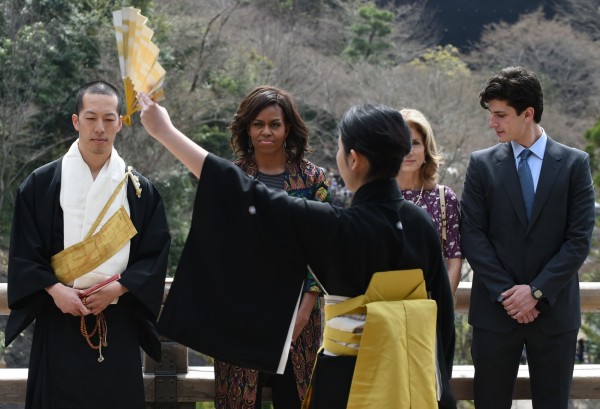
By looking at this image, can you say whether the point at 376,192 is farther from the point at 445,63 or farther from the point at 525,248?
the point at 445,63

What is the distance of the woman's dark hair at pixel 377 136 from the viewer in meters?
2.60

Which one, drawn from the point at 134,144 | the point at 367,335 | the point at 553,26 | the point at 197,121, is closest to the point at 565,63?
the point at 553,26

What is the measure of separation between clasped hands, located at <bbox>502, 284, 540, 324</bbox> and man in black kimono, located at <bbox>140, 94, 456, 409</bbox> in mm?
994

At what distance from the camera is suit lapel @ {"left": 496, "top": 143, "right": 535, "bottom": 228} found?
11.9 feet

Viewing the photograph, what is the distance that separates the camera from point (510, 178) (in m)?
3.67

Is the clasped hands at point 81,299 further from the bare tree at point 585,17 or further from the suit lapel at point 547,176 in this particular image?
the bare tree at point 585,17

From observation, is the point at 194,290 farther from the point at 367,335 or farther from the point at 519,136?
the point at 519,136

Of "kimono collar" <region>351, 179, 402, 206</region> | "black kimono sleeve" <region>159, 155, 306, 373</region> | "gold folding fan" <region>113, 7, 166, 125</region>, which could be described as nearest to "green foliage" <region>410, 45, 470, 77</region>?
"kimono collar" <region>351, 179, 402, 206</region>

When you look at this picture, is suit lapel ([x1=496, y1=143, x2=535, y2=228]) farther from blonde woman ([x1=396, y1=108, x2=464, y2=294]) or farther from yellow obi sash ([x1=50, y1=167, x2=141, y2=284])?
yellow obi sash ([x1=50, y1=167, x2=141, y2=284])

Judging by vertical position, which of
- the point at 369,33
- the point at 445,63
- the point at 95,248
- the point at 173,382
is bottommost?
the point at 173,382

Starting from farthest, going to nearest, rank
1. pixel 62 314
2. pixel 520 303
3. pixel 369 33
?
1. pixel 369 33
2. pixel 520 303
3. pixel 62 314

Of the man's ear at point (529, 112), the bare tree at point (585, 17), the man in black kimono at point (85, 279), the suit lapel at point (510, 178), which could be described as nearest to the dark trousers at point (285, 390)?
the man in black kimono at point (85, 279)

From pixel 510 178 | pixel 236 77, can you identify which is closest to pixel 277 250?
pixel 510 178

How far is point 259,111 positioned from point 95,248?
0.87m
